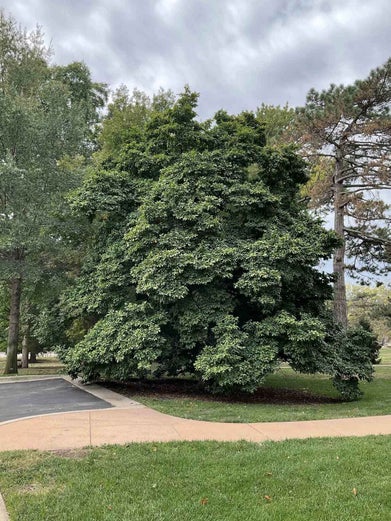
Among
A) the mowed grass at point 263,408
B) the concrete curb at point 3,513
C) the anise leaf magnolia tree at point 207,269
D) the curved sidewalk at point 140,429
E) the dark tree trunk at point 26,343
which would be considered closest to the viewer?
the concrete curb at point 3,513

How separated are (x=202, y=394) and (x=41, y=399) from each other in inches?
143

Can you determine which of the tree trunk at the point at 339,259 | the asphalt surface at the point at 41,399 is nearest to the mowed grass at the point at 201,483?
the asphalt surface at the point at 41,399

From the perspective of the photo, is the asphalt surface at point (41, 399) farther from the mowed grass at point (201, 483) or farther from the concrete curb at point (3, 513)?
the concrete curb at point (3, 513)

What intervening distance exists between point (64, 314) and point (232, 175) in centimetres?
694

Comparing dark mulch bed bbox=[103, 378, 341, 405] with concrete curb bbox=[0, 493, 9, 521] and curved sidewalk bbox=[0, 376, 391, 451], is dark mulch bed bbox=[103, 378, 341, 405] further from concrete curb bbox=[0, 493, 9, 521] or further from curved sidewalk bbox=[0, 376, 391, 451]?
concrete curb bbox=[0, 493, 9, 521]

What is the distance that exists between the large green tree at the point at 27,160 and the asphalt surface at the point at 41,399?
418cm

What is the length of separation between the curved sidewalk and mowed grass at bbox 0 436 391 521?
446 mm

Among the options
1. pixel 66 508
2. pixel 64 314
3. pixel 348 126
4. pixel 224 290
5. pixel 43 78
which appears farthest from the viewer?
pixel 43 78

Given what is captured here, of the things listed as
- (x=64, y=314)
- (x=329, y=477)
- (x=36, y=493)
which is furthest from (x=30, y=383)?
(x=329, y=477)

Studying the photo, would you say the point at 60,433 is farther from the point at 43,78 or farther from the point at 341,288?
the point at 43,78

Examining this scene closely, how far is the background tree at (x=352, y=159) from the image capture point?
1461 cm

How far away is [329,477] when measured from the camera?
13.2 ft

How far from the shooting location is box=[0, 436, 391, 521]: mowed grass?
333 cm

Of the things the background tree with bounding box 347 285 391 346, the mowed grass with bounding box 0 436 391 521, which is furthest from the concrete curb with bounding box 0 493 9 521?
the background tree with bounding box 347 285 391 346
